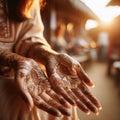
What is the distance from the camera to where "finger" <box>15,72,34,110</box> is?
1038 mm

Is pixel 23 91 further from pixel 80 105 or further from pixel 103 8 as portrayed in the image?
pixel 103 8

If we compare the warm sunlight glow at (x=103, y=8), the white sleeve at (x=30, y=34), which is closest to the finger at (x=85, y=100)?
the white sleeve at (x=30, y=34)

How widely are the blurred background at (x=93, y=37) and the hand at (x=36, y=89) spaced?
0.50m

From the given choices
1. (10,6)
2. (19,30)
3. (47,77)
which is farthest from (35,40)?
(47,77)

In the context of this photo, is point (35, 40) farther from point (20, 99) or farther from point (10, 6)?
point (20, 99)

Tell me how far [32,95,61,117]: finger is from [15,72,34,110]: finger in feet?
0.19

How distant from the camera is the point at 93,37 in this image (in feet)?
57.9

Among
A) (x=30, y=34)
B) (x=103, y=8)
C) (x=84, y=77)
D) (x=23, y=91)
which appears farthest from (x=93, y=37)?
(x=23, y=91)

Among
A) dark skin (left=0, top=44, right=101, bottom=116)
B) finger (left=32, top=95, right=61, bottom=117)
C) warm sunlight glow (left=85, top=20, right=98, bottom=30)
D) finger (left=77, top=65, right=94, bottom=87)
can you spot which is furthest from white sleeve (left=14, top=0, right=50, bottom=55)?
warm sunlight glow (left=85, top=20, right=98, bottom=30)

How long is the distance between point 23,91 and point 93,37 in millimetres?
16792

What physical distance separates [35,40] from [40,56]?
196 millimetres

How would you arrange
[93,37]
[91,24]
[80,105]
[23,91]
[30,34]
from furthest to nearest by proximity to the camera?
1. [93,37]
2. [91,24]
3. [30,34]
4. [80,105]
5. [23,91]

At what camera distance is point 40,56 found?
4.52 ft

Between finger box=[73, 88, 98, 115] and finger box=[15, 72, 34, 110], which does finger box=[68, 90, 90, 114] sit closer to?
finger box=[73, 88, 98, 115]
